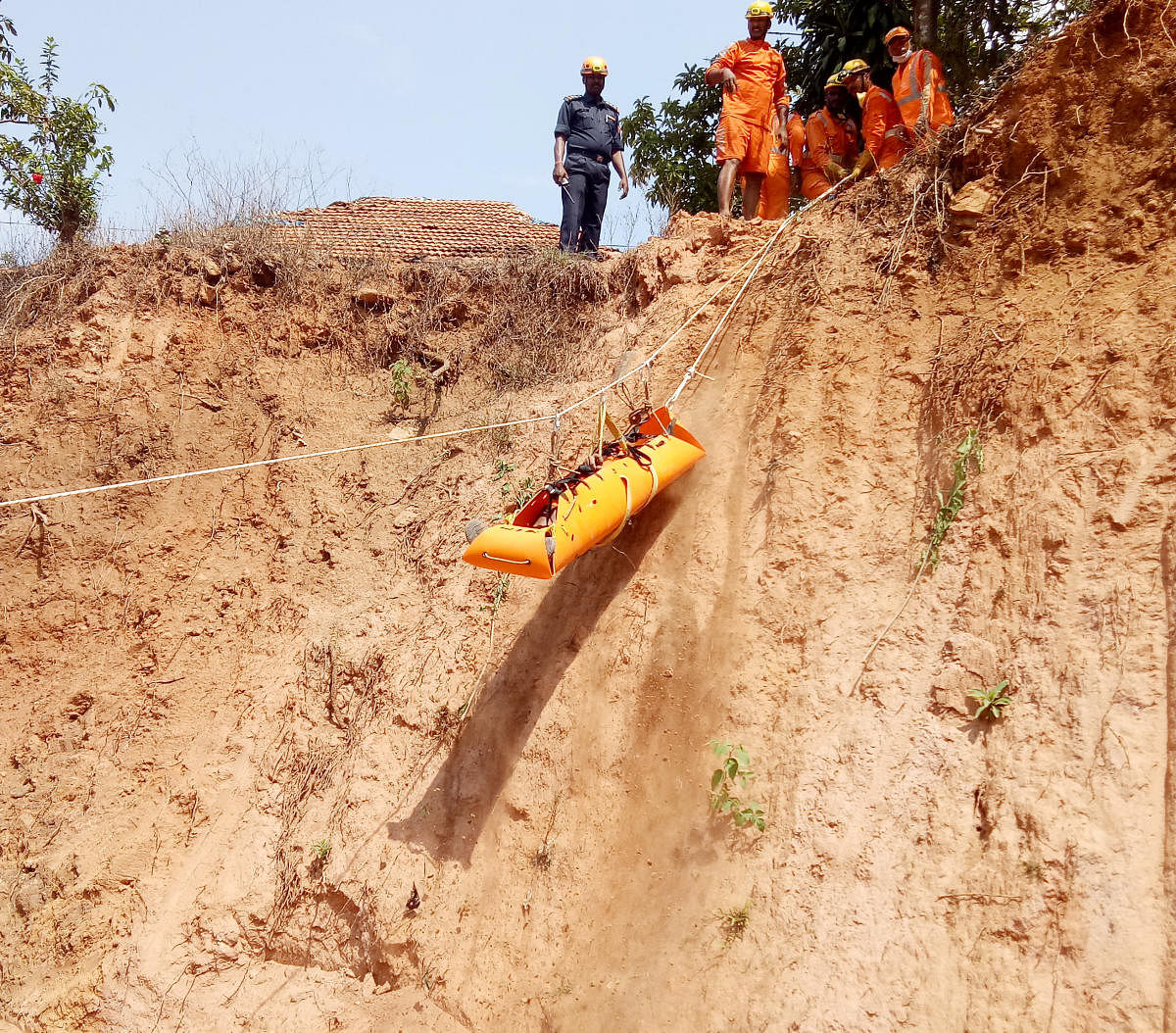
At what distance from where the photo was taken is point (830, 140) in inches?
299

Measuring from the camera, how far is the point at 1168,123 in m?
4.73

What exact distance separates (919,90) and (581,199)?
266 cm

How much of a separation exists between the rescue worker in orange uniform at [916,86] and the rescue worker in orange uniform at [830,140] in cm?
58

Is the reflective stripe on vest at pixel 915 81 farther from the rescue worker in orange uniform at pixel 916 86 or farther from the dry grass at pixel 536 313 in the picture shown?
the dry grass at pixel 536 313

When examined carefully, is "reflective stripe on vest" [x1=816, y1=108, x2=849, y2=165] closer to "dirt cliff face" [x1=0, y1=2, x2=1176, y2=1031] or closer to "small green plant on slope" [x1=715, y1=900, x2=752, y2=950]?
"dirt cliff face" [x1=0, y1=2, x2=1176, y2=1031]

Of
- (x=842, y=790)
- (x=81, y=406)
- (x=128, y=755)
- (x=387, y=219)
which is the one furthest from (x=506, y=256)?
(x=387, y=219)

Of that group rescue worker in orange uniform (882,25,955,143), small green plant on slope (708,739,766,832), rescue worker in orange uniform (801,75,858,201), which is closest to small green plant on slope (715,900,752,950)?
small green plant on slope (708,739,766,832)

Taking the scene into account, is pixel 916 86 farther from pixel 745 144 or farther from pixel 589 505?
pixel 589 505

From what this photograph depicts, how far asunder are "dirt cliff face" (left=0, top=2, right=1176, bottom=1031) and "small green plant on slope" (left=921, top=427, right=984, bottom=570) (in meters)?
0.06

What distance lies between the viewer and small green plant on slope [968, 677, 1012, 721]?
3.89 meters

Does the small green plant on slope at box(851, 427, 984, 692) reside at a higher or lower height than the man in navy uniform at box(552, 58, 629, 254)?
lower

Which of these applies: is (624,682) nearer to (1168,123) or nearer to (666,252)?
(666,252)

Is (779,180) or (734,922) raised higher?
(779,180)

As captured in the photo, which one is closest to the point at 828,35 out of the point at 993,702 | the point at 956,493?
the point at 956,493
